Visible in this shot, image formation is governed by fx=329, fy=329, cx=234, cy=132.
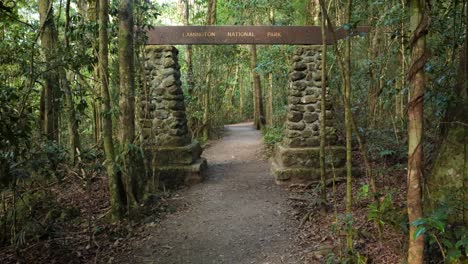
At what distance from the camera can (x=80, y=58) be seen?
4746 mm

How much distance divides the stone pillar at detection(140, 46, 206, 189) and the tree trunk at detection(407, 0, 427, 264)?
5.46 m

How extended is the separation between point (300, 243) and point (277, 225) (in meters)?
0.73

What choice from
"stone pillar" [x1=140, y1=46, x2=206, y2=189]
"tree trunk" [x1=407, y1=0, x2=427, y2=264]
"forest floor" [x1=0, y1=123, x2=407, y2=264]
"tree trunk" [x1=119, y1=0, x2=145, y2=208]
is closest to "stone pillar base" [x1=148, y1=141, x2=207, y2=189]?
"stone pillar" [x1=140, y1=46, x2=206, y2=189]

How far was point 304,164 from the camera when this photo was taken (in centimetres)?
721

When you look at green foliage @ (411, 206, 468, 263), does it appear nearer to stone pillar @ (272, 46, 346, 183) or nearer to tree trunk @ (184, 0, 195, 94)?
stone pillar @ (272, 46, 346, 183)

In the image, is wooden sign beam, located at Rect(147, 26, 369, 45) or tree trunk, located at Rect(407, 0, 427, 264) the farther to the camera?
wooden sign beam, located at Rect(147, 26, 369, 45)

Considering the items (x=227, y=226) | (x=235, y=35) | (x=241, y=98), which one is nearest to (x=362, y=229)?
(x=227, y=226)

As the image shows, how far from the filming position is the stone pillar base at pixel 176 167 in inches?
285

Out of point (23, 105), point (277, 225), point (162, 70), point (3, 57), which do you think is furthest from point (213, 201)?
point (3, 57)

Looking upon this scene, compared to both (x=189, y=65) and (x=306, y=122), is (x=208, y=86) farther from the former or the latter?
(x=306, y=122)

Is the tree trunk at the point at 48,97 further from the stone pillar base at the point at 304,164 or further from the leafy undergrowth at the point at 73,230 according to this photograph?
the stone pillar base at the point at 304,164

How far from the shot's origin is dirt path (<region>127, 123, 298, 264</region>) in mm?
4324

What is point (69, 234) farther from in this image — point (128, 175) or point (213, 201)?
point (213, 201)

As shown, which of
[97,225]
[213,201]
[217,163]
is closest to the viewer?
[97,225]
